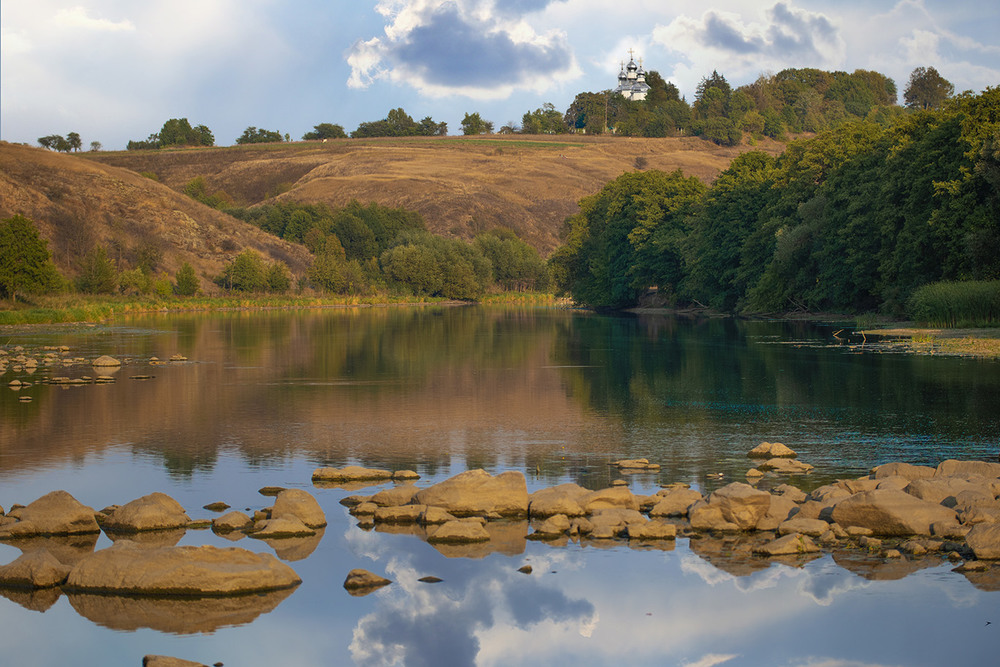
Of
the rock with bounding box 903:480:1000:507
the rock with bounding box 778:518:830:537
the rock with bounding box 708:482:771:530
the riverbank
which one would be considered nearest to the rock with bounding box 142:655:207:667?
the rock with bounding box 708:482:771:530

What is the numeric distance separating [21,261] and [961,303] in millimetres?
57997

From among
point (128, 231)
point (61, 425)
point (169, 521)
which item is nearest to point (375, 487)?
point (169, 521)

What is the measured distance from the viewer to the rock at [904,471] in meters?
15.4

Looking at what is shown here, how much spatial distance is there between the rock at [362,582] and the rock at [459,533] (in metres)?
1.70

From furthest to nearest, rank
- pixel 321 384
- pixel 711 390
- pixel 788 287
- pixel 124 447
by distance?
pixel 788 287 → pixel 321 384 → pixel 711 390 → pixel 124 447

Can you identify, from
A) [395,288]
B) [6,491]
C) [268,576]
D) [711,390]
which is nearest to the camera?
[268,576]

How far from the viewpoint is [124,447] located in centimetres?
2053

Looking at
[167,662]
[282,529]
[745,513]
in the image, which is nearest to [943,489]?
[745,513]

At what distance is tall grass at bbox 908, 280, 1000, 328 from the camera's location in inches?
1827

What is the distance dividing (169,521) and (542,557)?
205 inches

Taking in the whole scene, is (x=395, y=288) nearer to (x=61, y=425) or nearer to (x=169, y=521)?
(x=61, y=425)

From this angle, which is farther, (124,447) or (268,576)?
(124,447)

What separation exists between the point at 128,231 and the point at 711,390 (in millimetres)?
120211

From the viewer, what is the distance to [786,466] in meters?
17.7
